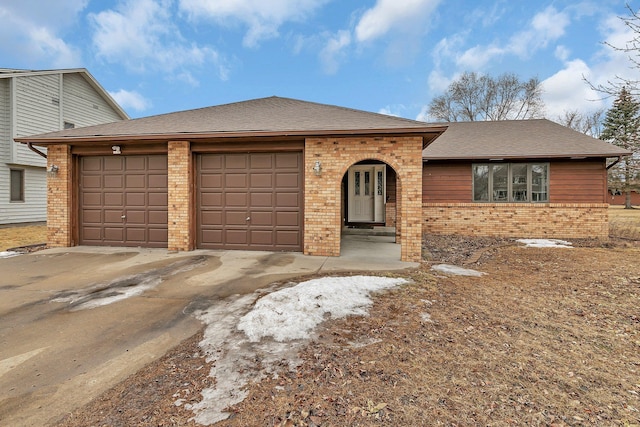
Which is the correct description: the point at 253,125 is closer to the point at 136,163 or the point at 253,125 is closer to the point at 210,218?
the point at 210,218

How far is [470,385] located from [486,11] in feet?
53.1

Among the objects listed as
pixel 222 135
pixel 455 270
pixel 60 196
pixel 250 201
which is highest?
pixel 222 135

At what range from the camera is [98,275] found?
5680 millimetres

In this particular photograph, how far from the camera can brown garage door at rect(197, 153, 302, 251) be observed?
25.8 feet

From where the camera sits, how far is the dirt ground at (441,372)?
206 centimetres

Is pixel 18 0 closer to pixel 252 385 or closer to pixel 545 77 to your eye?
pixel 252 385

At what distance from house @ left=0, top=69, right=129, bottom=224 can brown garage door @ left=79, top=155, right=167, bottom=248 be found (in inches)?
252

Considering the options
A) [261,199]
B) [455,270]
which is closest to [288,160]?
[261,199]

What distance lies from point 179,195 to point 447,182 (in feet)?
31.1

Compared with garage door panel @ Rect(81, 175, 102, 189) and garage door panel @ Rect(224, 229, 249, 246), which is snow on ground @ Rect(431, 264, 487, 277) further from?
garage door panel @ Rect(81, 175, 102, 189)

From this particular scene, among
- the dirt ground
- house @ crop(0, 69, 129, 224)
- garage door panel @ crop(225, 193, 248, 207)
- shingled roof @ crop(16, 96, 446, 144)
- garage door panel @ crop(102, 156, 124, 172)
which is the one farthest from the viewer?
house @ crop(0, 69, 129, 224)

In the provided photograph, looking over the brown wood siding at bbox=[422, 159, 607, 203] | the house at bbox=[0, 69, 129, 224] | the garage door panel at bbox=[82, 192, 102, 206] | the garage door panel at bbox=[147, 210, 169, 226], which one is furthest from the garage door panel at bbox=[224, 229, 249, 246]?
the house at bbox=[0, 69, 129, 224]

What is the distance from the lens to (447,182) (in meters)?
12.1

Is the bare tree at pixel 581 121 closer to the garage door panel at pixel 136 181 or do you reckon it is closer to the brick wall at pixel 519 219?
the brick wall at pixel 519 219
